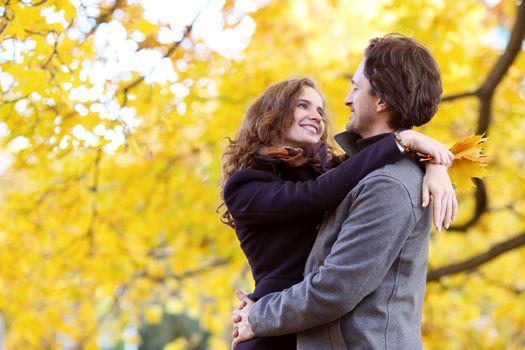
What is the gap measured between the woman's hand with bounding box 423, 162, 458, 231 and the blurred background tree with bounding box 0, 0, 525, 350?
1.48 m

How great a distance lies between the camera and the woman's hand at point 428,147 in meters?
2.25

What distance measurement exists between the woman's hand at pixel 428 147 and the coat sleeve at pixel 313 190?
0.05m

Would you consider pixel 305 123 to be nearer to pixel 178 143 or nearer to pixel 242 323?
pixel 242 323

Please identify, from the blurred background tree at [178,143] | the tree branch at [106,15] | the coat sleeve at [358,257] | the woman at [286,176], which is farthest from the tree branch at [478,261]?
the coat sleeve at [358,257]

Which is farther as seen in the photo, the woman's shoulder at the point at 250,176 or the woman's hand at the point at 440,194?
the woman's shoulder at the point at 250,176

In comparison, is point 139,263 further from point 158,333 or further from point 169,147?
Result: point 158,333

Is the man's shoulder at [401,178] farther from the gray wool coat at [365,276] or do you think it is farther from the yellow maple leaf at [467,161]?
the yellow maple leaf at [467,161]

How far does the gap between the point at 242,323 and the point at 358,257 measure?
1.47 feet

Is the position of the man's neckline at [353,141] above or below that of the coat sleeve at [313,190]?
above

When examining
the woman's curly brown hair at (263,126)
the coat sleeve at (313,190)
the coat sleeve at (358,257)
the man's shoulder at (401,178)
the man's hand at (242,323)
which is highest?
the woman's curly brown hair at (263,126)

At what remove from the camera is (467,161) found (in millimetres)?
2375

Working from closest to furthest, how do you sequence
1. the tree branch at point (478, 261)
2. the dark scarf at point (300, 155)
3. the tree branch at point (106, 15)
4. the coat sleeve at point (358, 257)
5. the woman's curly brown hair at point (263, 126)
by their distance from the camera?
the coat sleeve at point (358, 257), the dark scarf at point (300, 155), the woman's curly brown hair at point (263, 126), the tree branch at point (106, 15), the tree branch at point (478, 261)

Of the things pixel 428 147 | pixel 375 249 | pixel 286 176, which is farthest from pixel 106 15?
pixel 375 249

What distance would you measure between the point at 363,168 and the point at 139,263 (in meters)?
4.66
